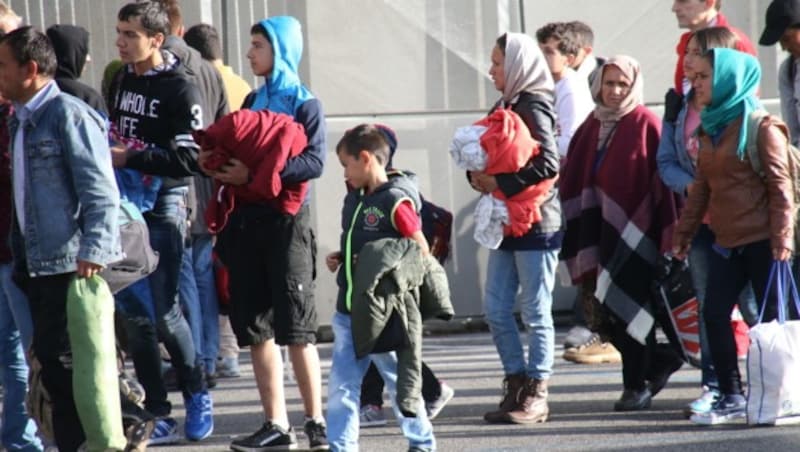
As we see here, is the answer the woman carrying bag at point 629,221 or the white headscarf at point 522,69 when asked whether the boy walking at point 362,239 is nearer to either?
the white headscarf at point 522,69

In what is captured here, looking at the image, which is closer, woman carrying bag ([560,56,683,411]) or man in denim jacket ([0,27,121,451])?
man in denim jacket ([0,27,121,451])

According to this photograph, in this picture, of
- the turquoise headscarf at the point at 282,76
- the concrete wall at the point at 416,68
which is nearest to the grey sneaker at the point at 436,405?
the turquoise headscarf at the point at 282,76

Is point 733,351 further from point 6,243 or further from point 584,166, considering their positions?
point 6,243

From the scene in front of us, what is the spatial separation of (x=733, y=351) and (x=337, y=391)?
190 cm

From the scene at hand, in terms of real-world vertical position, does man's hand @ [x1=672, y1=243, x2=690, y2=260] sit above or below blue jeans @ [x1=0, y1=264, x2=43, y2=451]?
above

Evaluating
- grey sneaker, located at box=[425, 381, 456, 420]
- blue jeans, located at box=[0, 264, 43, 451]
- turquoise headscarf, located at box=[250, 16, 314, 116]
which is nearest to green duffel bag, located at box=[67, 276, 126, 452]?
blue jeans, located at box=[0, 264, 43, 451]

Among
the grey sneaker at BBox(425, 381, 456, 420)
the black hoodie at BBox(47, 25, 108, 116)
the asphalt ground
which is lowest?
the asphalt ground

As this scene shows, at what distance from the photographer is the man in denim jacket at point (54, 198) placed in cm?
642

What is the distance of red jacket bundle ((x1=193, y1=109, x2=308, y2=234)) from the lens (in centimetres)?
708

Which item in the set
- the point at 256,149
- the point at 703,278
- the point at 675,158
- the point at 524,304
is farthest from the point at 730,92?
the point at 256,149

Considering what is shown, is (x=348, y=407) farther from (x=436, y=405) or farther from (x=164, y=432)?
(x=164, y=432)

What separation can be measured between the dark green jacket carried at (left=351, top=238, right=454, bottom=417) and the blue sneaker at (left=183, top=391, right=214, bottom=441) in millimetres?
1218

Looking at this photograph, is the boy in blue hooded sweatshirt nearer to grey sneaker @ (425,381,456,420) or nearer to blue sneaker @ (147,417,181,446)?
blue sneaker @ (147,417,181,446)

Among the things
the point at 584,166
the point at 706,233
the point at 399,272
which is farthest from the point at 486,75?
the point at 399,272
